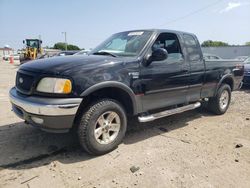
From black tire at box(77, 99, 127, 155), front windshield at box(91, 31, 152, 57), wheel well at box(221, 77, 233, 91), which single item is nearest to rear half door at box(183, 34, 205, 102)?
front windshield at box(91, 31, 152, 57)

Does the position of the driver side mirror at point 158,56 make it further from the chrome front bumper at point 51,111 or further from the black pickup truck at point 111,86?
the chrome front bumper at point 51,111

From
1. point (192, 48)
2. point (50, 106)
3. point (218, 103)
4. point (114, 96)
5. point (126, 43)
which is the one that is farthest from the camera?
point (218, 103)

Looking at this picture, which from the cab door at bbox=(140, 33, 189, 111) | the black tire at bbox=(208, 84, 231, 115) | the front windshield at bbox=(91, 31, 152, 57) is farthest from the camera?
the black tire at bbox=(208, 84, 231, 115)

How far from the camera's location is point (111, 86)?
356 cm

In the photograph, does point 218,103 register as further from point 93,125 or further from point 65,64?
point 65,64

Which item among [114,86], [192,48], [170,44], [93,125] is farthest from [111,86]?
[192,48]

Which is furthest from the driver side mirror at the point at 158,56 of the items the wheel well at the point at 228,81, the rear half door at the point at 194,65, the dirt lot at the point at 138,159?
the wheel well at the point at 228,81

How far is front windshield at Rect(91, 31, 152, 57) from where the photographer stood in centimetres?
423

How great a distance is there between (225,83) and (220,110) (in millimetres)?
739

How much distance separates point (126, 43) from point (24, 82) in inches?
77.3

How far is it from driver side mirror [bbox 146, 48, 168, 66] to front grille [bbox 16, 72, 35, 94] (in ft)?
6.16

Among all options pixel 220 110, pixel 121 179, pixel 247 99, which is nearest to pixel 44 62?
pixel 121 179

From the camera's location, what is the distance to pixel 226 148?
4.03 m

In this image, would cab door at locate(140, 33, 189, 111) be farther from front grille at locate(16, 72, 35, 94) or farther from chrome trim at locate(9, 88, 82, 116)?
front grille at locate(16, 72, 35, 94)
